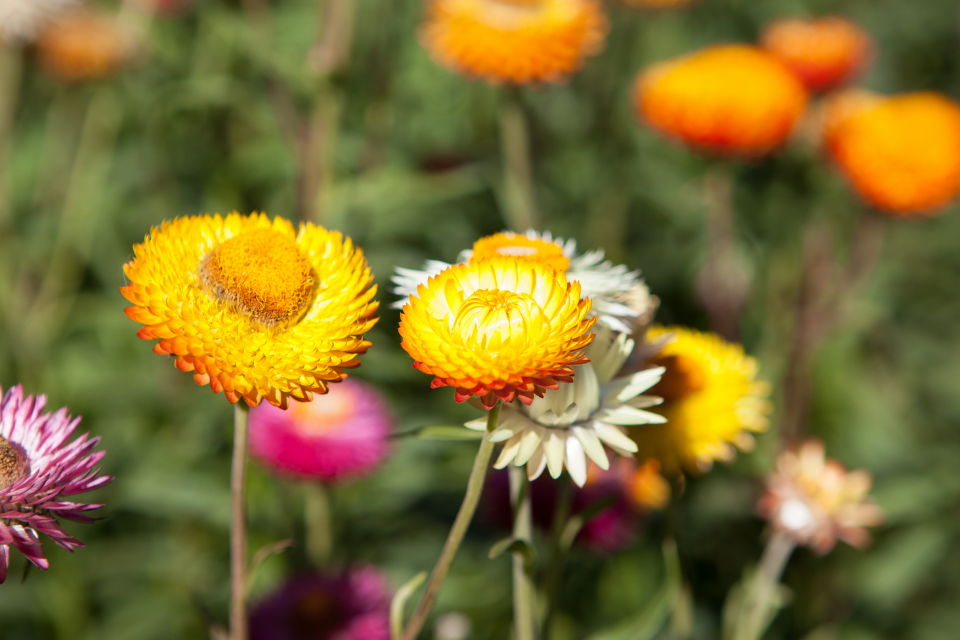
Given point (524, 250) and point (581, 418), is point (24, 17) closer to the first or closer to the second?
point (524, 250)

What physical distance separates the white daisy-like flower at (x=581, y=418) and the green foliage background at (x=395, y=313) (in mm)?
509

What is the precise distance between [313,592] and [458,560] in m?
0.47

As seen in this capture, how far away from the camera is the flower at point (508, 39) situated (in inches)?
68.9

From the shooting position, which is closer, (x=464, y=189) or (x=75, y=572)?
(x=75, y=572)

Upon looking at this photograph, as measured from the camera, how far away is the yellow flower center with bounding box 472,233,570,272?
0.85 m

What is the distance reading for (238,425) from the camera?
2.63ft

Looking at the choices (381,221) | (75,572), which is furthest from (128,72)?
(75,572)

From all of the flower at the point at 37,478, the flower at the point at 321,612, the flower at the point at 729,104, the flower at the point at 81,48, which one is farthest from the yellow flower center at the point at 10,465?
the flower at the point at 81,48

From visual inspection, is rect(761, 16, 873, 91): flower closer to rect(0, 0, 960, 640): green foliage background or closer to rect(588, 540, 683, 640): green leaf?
rect(0, 0, 960, 640): green foliage background

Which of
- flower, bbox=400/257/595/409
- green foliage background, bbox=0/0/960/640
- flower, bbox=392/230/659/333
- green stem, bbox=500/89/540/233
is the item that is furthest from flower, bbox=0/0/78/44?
flower, bbox=400/257/595/409

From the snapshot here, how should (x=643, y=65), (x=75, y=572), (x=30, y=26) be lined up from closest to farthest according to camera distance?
1. (x=75, y=572)
2. (x=30, y=26)
3. (x=643, y=65)

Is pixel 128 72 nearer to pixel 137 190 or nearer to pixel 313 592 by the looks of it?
pixel 137 190

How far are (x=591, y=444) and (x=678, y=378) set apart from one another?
0.37m

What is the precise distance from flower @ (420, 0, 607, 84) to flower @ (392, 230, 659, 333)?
3.07ft
